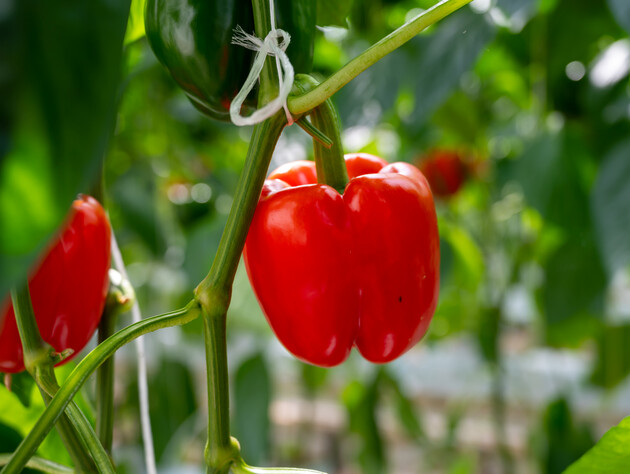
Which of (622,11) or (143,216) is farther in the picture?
(143,216)

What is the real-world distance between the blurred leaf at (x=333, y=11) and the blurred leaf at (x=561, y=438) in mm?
775

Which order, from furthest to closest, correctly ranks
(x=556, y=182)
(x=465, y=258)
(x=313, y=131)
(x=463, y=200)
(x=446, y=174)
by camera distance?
1. (x=463, y=200)
2. (x=446, y=174)
3. (x=465, y=258)
4. (x=556, y=182)
5. (x=313, y=131)

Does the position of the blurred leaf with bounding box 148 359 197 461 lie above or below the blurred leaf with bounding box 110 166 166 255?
below

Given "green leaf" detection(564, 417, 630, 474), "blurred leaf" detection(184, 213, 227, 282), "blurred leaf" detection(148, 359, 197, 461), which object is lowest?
"blurred leaf" detection(148, 359, 197, 461)

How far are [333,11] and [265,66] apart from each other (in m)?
0.11

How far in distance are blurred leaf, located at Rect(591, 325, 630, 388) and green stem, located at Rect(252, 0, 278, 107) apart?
93 centimetres

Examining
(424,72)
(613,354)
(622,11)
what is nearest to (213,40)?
(622,11)

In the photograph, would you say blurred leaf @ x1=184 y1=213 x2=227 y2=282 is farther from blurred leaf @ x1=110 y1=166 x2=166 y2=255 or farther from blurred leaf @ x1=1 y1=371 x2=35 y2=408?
blurred leaf @ x1=1 y1=371 x2=35 y2=408

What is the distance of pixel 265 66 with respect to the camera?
0.78ft

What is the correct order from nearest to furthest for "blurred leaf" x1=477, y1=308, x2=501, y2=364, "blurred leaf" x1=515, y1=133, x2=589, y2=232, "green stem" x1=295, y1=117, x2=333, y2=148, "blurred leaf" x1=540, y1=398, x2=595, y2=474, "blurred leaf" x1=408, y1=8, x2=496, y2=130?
"green stem" x1=295, y1=117, x2=333, y2=148, "blurred leaf" x1=408, y1=8, x2=496, y2=130, "blurred leaf" x1=515, y1=133, x2=589, y2=232, "blurred leaf" x1=540, y1=398, x2=595, y2=474, "blurred leaf" x1=477, y1=308, x2=501, y2=364

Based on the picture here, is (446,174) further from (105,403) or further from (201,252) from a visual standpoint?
(105,403)

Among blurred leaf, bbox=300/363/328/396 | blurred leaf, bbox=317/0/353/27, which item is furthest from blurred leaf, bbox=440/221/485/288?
blurred leaf, bbox=317/0/353/27

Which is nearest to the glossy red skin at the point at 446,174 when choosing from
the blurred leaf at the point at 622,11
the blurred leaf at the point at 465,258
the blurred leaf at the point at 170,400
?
the blurred leaf at the point at 465,258

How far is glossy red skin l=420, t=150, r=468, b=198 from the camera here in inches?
48.4
